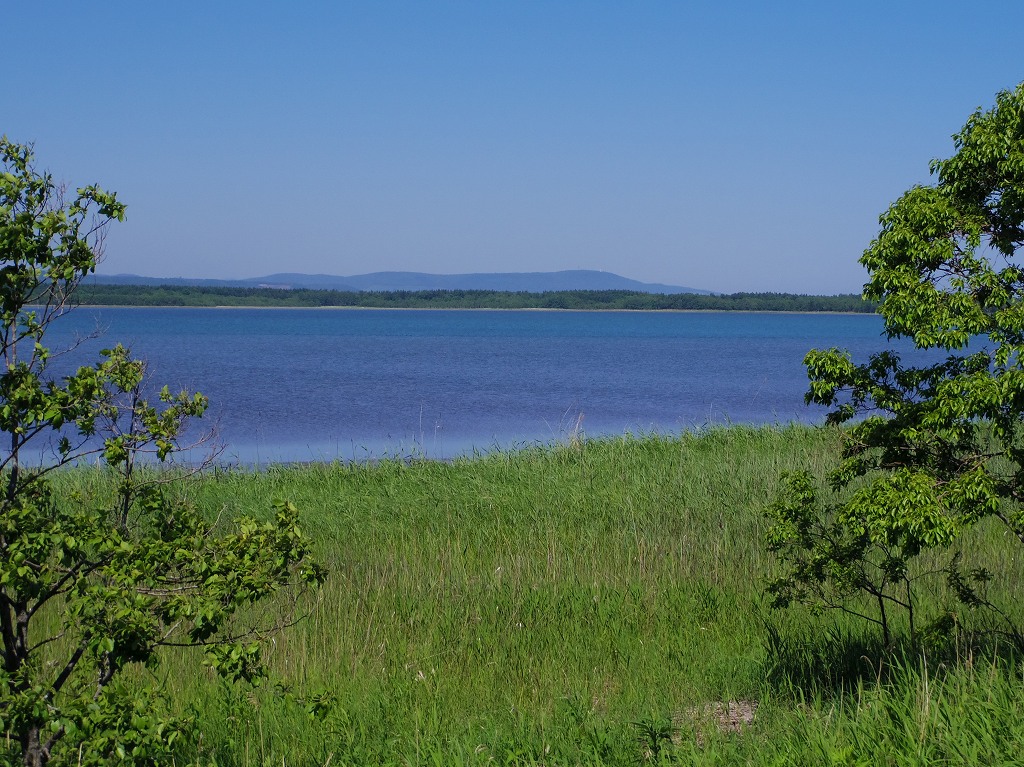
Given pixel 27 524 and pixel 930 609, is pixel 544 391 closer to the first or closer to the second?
pixel 930 609

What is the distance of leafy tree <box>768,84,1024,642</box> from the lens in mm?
5965

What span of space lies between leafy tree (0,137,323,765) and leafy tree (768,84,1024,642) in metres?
3.76

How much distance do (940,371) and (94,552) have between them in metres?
5.54

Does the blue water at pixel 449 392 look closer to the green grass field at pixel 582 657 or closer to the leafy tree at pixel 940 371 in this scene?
the green grass field at pixel 582 657

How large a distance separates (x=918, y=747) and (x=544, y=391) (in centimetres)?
4376

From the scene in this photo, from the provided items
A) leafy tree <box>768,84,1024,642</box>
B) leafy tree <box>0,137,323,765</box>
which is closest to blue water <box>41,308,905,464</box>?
leafy tree <box>0,137,323,765</box>

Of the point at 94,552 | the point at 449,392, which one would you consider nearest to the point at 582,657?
the point at 94,552

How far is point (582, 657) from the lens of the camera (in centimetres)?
816

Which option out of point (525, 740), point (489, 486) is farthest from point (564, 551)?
point (525, 740)

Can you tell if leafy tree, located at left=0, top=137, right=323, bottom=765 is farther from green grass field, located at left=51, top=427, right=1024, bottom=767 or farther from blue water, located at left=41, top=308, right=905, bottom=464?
blue water, located at left=41, top=308, right=905, bottom=464

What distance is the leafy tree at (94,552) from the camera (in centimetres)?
457

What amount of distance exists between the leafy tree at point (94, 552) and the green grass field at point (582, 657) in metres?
0.83

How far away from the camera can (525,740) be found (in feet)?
20.2

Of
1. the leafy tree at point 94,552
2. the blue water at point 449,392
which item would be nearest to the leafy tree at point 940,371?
the leafy tree at point 94,552
